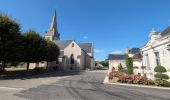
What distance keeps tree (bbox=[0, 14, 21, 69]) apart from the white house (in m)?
18.9

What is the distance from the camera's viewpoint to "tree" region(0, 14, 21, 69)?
70.0 feet

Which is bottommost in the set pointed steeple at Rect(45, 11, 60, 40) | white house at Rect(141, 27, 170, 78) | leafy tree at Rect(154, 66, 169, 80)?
leafy tree at Rect(154, 66, 169, 80)

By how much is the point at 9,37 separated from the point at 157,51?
65.4 ft

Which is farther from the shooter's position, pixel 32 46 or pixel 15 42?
pixel 32 46

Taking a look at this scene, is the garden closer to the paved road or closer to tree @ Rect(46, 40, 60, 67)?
the paved road

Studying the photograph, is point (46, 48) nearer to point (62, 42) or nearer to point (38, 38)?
point (38, 38)

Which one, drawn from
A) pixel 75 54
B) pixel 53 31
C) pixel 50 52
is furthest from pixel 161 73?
pixel 53 31

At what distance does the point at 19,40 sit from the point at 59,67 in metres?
27.7

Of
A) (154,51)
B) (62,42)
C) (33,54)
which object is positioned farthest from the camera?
(62,42)

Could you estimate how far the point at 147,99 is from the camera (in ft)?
28.0

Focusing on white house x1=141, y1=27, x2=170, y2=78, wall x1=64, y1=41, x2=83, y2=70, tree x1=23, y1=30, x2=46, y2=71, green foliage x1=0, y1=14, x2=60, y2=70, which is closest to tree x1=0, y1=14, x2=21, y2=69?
green foliage x1=0, y1=14, x2=60, y2=70

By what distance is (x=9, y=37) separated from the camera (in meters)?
22.1

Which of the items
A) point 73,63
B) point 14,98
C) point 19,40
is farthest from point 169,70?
point 73,63

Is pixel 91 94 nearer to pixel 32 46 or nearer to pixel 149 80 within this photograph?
pixel 149 80
